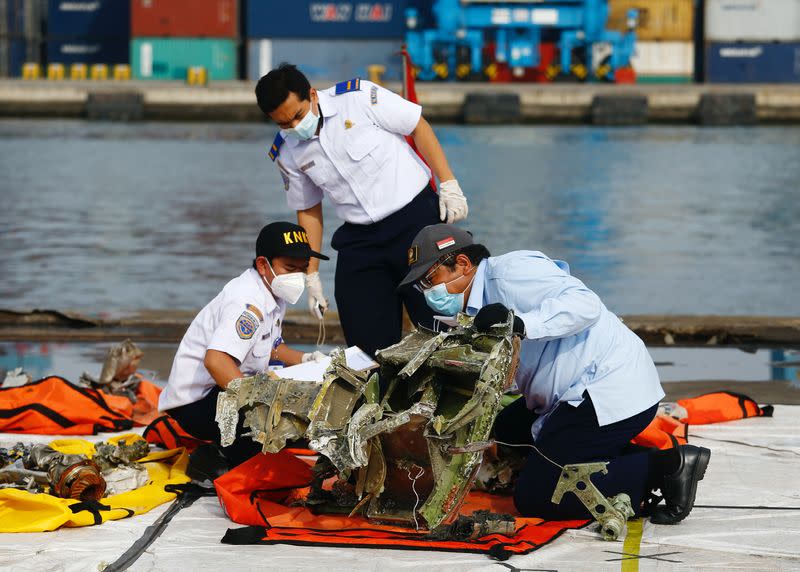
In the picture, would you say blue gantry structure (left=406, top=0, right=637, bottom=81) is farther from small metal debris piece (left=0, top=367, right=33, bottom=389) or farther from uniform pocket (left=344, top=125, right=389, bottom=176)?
uniform pocket (left=344, top=125, right=389, bottom=176)

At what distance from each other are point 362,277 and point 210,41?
47.5 m

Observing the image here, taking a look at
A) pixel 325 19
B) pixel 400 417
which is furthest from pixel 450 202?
pixel 325 19

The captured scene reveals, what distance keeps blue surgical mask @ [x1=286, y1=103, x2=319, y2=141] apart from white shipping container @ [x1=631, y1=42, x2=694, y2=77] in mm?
45330

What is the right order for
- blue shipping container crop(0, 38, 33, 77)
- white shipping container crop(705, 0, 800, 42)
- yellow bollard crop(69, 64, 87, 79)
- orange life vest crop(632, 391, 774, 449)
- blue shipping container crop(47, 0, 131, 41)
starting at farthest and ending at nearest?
blue shipping container crop(47, 0, 131, 41), blue shipping container crop(0, 38, 33, 77), yellow bollard crop(69, 64, 87, 79), white shipping container crop(705, 0, 800, 42), orange life vest crop(632, 391, 774, 449)

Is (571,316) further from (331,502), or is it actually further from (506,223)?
(506,223)

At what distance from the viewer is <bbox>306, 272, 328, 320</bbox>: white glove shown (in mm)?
6000

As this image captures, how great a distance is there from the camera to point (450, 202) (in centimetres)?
581

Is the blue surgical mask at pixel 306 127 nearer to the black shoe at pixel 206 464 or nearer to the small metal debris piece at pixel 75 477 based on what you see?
the black shoe at pixel 206 464

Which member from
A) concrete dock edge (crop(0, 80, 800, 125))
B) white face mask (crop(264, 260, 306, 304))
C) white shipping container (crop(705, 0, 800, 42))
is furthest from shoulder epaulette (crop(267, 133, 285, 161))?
white shipping container (crop(705, 0, 800, 42))

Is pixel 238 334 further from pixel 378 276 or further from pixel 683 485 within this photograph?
pixel 683 485

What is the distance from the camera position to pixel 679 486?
15.0 ft

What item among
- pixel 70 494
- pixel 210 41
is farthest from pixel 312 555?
pixel 210 41

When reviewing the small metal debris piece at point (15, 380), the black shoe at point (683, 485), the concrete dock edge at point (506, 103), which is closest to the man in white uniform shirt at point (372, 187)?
the black shoe at point (683, 485)

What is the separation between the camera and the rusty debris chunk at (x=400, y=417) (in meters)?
4.33
